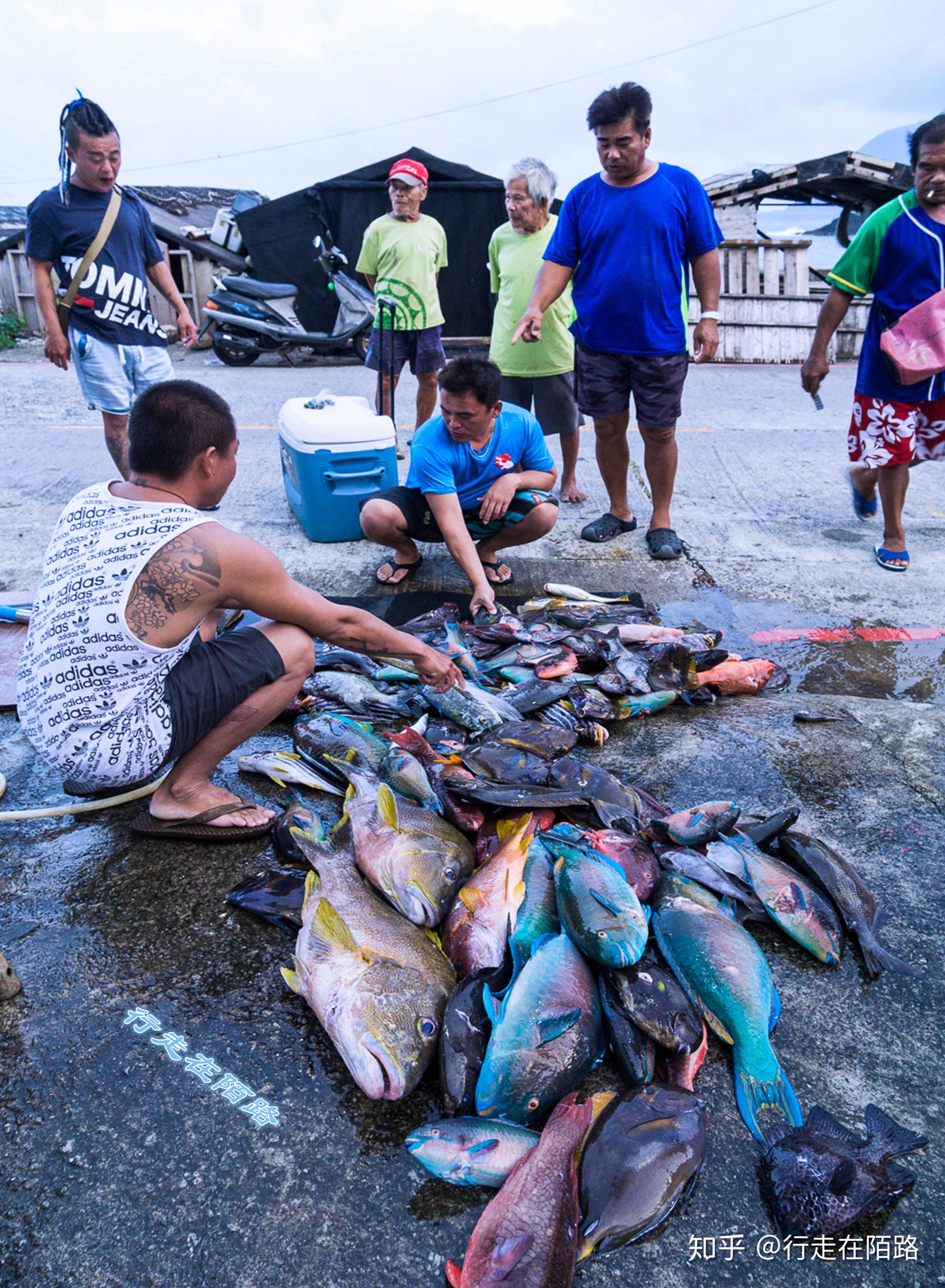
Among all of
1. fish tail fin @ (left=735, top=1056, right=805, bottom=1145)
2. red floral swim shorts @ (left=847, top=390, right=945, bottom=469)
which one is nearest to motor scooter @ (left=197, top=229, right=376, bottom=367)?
red floral swim shorts @ (left=847, top=390, right=945, bottom=469)

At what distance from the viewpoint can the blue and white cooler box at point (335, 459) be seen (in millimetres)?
4777

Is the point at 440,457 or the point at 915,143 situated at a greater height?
the point at 915,143

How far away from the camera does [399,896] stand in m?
2.17

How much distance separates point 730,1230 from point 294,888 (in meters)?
1.27

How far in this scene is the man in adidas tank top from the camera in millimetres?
2207

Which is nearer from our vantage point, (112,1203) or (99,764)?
(112,1203)

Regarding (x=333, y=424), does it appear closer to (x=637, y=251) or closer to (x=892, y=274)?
(x=637, y=251)

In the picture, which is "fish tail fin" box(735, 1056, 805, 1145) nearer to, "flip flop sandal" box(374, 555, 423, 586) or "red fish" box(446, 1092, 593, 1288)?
"red fish" box(446, 1092, 593, 1288)

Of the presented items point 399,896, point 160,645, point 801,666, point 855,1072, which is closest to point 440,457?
point 801,666

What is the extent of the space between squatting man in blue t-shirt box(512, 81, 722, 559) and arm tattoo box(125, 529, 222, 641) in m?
3.07

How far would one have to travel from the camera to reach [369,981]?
1.87 meters

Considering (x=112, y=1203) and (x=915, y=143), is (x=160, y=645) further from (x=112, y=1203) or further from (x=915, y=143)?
(x=915, y=143)

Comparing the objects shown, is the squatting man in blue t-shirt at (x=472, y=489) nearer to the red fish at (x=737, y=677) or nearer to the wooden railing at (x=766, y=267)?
the red fish at (x=737, y=677)

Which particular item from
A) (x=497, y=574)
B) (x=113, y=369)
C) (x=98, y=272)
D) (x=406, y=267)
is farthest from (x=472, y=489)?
(x=406, y=267)
